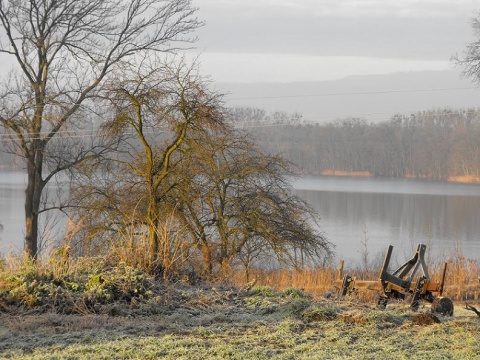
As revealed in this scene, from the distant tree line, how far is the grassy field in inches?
2313

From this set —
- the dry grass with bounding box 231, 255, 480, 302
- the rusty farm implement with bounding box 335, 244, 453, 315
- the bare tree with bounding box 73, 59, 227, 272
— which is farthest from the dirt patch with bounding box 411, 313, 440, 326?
the bare tree with bounding box 73, 59, 227, 272

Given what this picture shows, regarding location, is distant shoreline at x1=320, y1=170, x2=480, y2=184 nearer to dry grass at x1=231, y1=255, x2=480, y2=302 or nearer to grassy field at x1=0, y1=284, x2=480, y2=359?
dry grass at x1=231, y1=255, x2=480, y2=302

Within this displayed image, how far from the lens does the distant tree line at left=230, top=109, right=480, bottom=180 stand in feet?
236

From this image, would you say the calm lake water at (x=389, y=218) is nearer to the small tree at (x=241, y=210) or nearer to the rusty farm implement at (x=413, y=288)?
the small tree at (x=241, y=210)

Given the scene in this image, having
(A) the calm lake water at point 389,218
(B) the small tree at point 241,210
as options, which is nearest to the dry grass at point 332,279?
(B) the small tree at point 241,210

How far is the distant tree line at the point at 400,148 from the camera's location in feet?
236

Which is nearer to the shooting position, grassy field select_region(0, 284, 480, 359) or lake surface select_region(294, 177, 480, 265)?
grassy field select_region(0, 284, 480, 359)

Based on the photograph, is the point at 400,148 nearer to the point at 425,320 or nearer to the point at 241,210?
the point at 241,210

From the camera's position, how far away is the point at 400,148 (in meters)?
78.4

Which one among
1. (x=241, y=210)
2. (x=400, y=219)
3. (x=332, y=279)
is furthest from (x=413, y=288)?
(x=400, y=219)

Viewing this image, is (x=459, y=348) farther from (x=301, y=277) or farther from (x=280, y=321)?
(x=301, y=277)

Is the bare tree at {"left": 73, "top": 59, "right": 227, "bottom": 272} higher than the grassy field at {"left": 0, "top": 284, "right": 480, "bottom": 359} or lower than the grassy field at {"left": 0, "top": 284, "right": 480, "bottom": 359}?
higher

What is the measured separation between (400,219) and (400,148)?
3685 centimetres

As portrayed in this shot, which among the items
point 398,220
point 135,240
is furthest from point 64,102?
point 398,220
